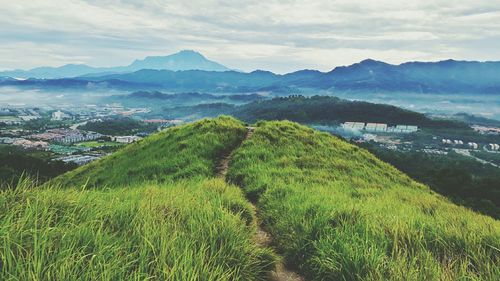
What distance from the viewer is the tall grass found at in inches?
115

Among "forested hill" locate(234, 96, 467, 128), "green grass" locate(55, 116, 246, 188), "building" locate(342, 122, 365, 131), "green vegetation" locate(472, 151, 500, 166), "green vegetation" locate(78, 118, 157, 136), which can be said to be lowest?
"green vegetation" locate(78, 118, 157, 136)

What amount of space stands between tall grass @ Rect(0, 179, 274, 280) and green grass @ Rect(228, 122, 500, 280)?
2.62 feet

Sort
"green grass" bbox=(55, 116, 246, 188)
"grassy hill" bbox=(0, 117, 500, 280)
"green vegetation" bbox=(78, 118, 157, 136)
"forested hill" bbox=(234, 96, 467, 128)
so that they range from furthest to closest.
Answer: "forested hill" bbox=(234, 96, 467, 128) < "green vegetation" bbox=(78, 118, 157, 136) < "green grass" bbox=(55, 116, 246, 188) < "grassy hill" bbox=(0, 117, 500, 280)

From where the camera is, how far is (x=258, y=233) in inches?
242

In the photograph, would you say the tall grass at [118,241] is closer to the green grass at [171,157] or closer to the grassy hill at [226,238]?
the grassy hill at [226,238]

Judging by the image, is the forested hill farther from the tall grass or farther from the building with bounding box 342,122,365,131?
the tall grass

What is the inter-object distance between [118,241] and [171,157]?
9666 millimetres

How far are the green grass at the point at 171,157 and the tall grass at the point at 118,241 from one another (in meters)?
5.43

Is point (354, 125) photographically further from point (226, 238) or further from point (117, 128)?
point (226, 238)

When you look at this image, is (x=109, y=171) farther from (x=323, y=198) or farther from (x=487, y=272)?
(x=487, y=272)

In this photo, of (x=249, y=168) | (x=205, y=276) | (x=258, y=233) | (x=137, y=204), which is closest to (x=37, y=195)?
(x=137, y=204)

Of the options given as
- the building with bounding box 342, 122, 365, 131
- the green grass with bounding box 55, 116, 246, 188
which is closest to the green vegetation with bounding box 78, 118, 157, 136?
the building with bounding box 342, 122, 365, 131

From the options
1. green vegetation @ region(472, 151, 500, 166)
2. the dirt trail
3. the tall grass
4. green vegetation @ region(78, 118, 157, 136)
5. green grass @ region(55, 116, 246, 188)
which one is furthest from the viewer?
green vegetation @ region(78, 118, 157, 136)

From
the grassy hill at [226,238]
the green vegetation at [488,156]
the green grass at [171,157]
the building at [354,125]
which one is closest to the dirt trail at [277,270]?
the grassy hill at [226,238]
